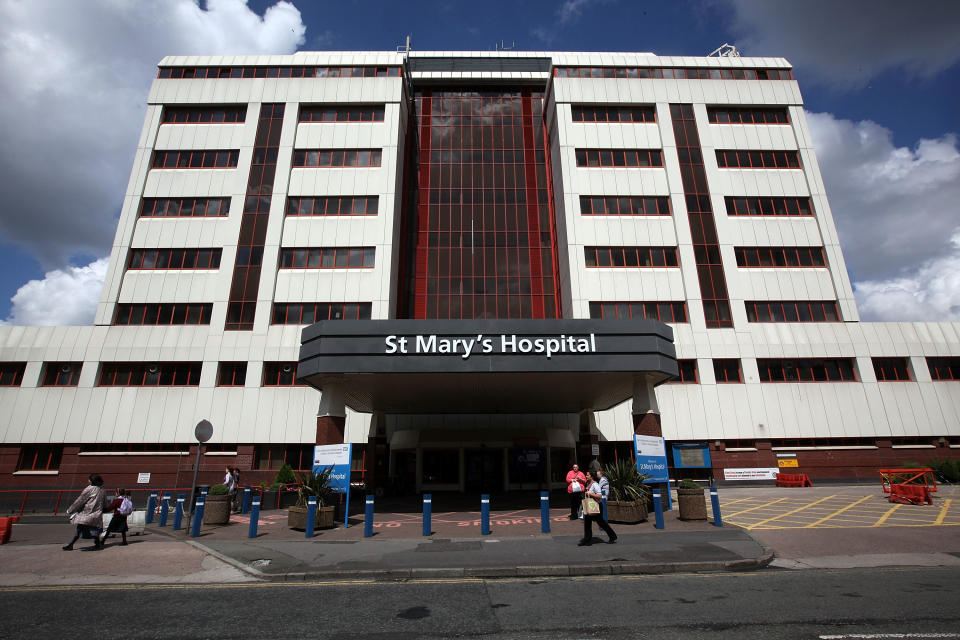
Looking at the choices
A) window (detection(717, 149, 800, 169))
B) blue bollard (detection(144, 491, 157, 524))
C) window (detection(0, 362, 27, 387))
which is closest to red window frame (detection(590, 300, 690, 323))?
window (detection(717, 149, 800, 169))

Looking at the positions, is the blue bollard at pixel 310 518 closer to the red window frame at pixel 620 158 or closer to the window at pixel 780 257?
the red window frame at pixel 620 158

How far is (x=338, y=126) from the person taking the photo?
36.8 m

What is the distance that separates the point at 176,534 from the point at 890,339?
138 ft

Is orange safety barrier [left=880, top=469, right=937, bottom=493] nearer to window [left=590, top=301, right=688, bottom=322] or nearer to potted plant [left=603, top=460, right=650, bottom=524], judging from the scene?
window [left=590, top=301, right=688, bottom=322]

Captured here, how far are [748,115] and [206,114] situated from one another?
144 feet

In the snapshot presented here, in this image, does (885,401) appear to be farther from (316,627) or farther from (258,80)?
(258,80)

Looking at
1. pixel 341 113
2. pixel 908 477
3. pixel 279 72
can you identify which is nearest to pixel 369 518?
pixel 908 477

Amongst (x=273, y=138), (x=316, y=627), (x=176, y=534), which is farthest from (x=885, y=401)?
(x=273, y=138)

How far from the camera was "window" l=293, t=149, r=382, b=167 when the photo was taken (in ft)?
118

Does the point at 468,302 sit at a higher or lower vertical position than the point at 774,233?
lower

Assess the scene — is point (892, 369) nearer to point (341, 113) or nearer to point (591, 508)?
point (591, 508)

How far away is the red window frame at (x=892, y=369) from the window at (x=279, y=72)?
41.4 meters

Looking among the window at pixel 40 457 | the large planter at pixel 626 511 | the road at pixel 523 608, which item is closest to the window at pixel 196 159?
the window at pixel 40 457

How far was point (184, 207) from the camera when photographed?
34.9m
